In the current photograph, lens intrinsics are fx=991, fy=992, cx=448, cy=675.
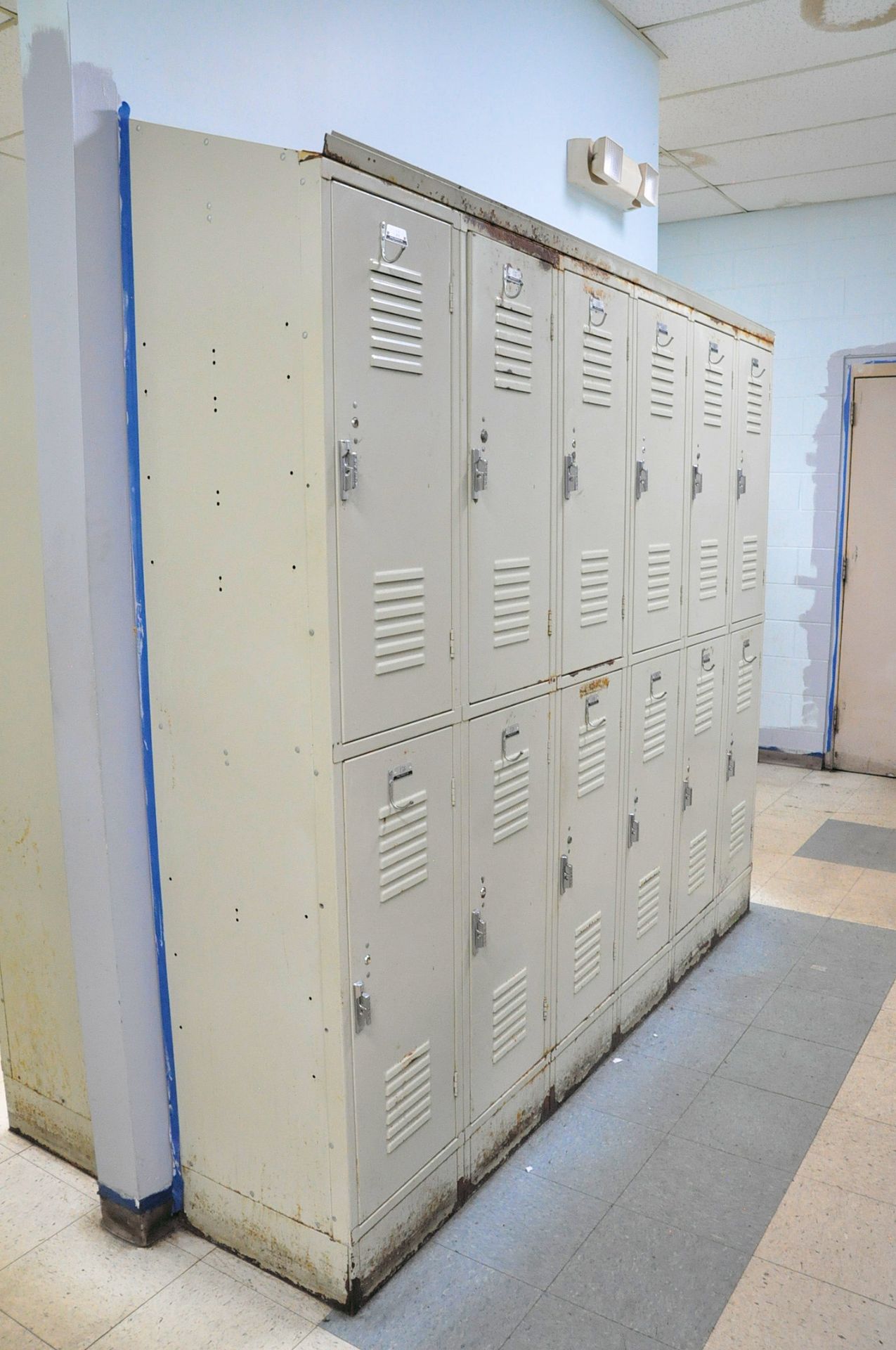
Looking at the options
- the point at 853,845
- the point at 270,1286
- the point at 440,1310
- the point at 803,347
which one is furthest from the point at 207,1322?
the point at 803,347

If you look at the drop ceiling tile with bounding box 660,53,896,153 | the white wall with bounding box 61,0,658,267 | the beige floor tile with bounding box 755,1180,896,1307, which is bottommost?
the beige floor tile with bounding box 755,1180,896,1307

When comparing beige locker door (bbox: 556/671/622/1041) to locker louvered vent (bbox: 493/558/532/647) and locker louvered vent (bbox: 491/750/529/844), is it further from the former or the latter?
locker louvered vent (bbox: 493/558/532/647)

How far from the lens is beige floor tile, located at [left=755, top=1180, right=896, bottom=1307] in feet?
6.79

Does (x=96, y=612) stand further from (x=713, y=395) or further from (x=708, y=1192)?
(x=713, y=395)

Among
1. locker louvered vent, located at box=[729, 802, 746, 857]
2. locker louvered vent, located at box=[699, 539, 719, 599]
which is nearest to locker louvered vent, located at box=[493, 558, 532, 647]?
locker louvered vent, located at box=[699, 539, 719, 599]

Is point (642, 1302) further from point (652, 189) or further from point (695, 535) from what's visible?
point (652, 189)

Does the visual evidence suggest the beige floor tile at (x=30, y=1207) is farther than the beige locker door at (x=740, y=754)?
No

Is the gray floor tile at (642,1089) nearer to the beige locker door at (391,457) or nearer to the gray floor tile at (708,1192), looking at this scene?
the gray floor tile at (708,1192)

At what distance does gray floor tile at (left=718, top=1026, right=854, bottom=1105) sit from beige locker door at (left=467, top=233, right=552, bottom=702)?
135 cm

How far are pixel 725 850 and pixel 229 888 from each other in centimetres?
227

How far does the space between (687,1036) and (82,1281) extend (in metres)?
1.79

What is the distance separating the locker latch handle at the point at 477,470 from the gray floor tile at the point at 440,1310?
163 centimetres

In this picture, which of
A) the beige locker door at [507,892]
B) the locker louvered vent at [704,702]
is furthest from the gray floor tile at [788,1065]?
the locker louvered vent at [704,702]

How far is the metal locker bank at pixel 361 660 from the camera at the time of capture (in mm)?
1773
